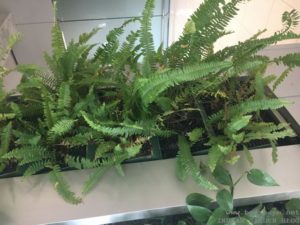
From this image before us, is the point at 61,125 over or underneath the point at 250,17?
underneath

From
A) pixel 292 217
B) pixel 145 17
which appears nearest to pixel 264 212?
pixel 292 217

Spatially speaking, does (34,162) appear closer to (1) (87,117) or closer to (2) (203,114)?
(1) (87,117)

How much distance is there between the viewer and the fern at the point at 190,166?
70 cm

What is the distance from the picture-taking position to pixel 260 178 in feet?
2.35

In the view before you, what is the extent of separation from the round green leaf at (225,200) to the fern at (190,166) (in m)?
0.03

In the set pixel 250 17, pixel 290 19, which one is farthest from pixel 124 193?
pixel 250 17

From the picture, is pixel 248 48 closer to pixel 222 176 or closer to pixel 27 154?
pixel 222 176

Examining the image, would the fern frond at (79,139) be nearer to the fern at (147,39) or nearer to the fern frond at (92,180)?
the fern frond at (92,180)

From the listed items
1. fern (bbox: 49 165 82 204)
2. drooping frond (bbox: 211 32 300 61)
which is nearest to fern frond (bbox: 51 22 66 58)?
fern (bbox: 49 165 82 204)

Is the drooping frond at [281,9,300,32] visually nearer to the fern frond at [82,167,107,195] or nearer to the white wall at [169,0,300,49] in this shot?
the fern frond at [82,167,107,195]

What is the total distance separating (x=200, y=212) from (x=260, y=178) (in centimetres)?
18

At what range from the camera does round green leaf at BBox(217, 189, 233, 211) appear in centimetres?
69

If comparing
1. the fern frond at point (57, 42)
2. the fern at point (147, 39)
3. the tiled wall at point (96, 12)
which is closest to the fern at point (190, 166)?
the fern at point (147, 39)

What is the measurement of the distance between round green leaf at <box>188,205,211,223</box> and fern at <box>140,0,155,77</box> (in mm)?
376
